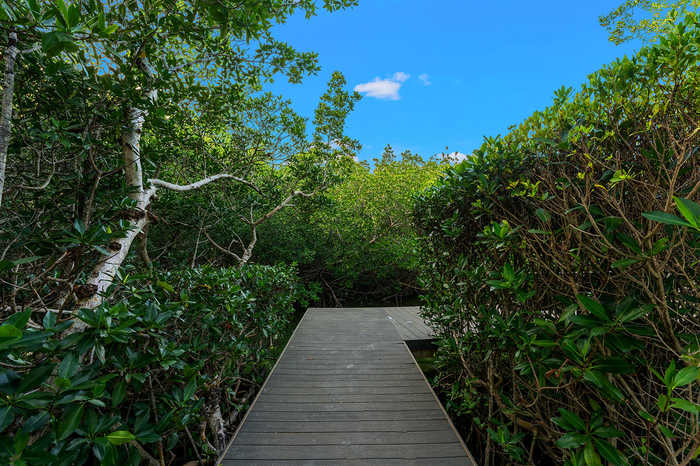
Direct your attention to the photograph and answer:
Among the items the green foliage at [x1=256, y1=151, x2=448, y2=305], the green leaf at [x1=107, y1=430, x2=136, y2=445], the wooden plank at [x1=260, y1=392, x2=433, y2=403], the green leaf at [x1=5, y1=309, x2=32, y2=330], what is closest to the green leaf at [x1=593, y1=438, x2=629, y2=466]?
the wooden plank at [x1=260, y1=392, x2=433, y2=403]

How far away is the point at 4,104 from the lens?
1.26 metres

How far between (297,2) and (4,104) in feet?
10.1

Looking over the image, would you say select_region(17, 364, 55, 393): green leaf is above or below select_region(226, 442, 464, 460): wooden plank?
above

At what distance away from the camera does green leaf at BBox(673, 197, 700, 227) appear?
0.83 m

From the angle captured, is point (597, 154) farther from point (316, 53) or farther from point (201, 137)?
point (201, 137)

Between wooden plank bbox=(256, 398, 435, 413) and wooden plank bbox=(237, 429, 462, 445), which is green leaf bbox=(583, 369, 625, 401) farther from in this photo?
wooden plank bbox=(256, 398, 435, 413)

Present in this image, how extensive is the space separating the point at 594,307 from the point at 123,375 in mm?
2296

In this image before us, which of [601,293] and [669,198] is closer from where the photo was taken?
[669,198]

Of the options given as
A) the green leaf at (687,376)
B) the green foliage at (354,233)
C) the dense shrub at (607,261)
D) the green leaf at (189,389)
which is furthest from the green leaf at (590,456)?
the green foliage at (354,233)

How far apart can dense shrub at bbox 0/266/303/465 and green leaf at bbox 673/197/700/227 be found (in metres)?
2.10

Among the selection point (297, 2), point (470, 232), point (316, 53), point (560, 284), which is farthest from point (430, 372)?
point (297, 2)

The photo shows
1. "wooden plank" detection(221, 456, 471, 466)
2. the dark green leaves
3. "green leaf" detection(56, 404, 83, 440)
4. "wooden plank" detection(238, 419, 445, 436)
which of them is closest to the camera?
the dark green leaves

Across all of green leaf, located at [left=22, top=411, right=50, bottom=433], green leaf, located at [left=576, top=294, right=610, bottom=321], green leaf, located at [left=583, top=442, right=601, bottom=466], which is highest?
green leaf, located at [left=576, top=294, right=610, bottom=321]

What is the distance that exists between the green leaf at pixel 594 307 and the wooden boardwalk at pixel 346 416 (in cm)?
163
